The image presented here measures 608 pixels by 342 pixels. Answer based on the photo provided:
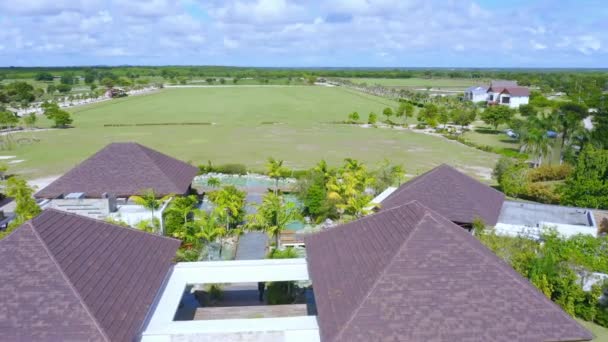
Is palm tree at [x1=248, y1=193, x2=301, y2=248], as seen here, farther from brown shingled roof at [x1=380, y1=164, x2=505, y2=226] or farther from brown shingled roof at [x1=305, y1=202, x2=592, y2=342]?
brown shingled roof at [x1=305, y1=202, x2=592, y2=342]

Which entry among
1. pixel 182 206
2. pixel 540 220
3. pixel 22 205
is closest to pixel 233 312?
pixel 182 206

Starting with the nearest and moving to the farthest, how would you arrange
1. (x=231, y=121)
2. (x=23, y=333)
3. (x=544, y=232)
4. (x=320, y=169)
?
(x=23, y=333) → (x=544, y=232) → (x=320, y=169) → (x=231, y=121)

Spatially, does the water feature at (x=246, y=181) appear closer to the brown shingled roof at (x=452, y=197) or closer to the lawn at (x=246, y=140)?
the lawn at (x=246, y=140)

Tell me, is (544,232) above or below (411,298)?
below

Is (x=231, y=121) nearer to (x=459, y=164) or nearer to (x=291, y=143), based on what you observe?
(x=291, y=143)

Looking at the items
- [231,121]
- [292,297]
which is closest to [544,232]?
[292,297]

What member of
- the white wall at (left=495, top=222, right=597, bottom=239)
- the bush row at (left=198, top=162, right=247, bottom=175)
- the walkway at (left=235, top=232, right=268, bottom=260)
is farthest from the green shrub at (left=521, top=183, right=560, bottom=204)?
the bush row at (left=198, top=162, right=247, bottom=175)

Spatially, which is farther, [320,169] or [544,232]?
[320,169]

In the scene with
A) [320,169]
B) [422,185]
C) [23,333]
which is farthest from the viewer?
[320,169]
